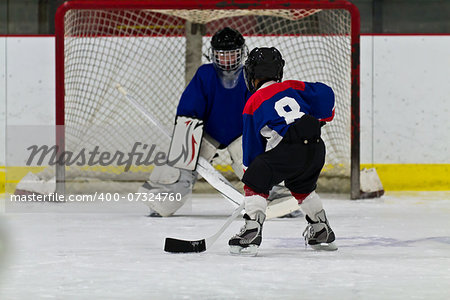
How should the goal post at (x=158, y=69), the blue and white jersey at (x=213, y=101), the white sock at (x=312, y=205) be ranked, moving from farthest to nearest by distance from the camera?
the goal post at (x=158, y=69), the blue and white jersey at (x=213, y=101), the white sock at (x=312, y=205)

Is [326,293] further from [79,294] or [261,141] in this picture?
[261,141]

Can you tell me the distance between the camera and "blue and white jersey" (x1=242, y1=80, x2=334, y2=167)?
253 centimetres

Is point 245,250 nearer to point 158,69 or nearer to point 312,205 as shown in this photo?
point 312,205

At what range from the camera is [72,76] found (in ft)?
14.7

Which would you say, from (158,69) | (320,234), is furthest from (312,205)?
(158,69)

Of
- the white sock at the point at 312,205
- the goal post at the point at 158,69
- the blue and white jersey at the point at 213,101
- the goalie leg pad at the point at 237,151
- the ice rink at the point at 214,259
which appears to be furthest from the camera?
the goal post at the point at 158,69

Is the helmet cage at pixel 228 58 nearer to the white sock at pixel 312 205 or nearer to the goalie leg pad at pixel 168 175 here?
the goalie leg pad at pixel 168 175

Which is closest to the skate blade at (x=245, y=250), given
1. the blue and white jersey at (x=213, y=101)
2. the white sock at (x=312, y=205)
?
the white sock at (x=312, y=205)

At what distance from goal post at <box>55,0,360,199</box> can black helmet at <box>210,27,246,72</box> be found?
1040 millimetres

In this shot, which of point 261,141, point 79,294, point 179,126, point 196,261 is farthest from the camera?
point 179,126

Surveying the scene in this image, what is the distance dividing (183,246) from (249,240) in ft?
0.66

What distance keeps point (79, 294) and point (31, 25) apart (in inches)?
181

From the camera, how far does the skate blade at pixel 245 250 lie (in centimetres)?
250

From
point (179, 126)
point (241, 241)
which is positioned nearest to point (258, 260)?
point (241, 241)
